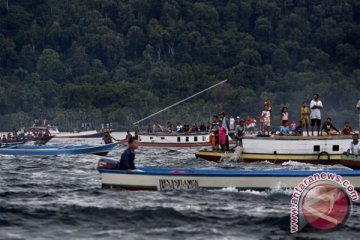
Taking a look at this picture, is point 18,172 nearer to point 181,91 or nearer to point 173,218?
point 173,218

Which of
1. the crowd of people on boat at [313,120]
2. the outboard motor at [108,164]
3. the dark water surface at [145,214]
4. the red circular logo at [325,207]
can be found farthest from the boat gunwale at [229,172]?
the crowd of people on boat at [313,120]

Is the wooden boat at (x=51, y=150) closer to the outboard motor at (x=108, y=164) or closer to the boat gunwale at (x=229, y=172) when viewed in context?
the outboard motor at (x=108, y=164)

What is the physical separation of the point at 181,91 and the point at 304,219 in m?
166

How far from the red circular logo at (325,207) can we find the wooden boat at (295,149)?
20499 mm

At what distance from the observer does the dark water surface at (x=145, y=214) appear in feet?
81.2

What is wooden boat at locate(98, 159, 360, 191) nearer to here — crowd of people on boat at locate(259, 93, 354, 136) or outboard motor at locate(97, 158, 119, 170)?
outboard motor at locate(97, 158, 119, 170)

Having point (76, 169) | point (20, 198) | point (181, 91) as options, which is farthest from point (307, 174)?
point (181, 91)

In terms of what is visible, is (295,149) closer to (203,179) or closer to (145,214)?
(203,179)

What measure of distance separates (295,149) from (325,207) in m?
24.1

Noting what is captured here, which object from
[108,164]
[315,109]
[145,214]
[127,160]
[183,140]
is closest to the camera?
[145,214]

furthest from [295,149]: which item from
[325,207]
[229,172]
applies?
[325,207]

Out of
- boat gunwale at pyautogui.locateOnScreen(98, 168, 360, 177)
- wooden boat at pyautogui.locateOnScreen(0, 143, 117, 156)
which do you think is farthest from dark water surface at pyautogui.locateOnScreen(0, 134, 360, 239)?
wooden boat at pyautogui.locateOnScreen(0, 143, 117, 156)

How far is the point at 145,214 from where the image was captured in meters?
27.7

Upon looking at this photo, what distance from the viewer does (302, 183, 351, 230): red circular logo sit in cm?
2512
